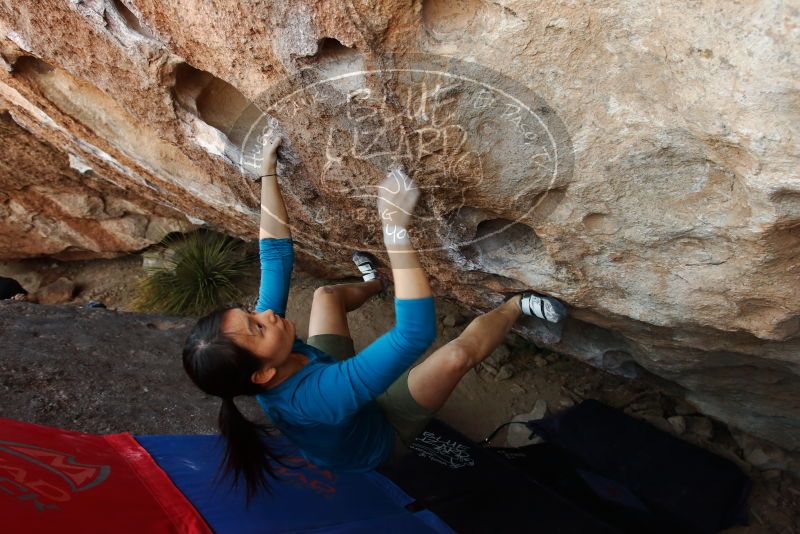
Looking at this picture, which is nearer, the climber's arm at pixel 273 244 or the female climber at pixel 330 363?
the female climber at pixel 330 363

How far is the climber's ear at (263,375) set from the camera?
61.4 inches

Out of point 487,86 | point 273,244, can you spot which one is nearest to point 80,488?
point 273,244

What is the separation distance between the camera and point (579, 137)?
146cm

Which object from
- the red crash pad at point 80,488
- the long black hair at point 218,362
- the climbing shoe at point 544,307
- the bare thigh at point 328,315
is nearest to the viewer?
the red crash pad at point 80,488

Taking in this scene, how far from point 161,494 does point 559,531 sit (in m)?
1.43

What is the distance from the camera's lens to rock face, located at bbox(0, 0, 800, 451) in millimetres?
1221

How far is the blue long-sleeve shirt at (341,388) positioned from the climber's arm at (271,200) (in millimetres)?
40

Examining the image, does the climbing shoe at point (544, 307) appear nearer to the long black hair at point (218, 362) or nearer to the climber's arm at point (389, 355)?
the climber's arm at point (389, 355)

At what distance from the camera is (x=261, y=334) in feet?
5.09

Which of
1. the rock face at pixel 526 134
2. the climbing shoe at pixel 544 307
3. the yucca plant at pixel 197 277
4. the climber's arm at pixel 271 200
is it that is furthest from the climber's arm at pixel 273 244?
the yucca plant at pixel 197 277

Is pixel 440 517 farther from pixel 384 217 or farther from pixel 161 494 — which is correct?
pixel 384 217

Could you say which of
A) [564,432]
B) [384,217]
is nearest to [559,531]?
[564,432]

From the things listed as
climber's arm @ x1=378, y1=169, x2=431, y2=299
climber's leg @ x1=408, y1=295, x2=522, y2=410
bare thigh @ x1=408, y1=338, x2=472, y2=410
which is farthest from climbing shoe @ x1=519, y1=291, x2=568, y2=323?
climber's arm @ x1=378, y1=169, x2=431, y2=299

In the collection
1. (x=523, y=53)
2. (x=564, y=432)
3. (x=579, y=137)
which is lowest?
(x=564, y=432)
